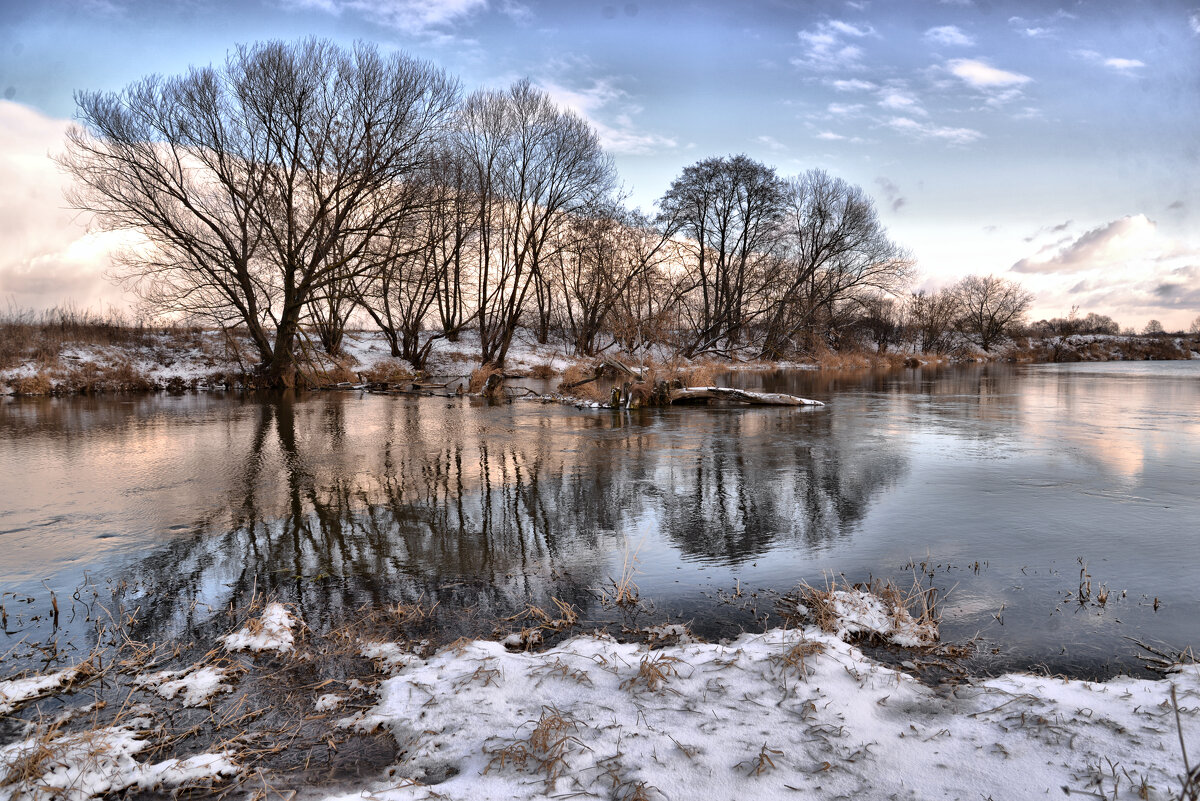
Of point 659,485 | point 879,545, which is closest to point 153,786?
point 879,545

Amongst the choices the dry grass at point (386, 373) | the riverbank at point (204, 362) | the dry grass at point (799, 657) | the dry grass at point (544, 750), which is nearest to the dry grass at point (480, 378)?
the riverbank at point (204, 362)

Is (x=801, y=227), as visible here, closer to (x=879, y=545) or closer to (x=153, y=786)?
(x=879, y=545)

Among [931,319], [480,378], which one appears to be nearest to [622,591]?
[480,378]

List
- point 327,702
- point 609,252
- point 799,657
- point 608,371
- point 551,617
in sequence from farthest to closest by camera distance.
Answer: point 609,252 → point 608,371 → point 551,617 → point 799,657 → point 327,702

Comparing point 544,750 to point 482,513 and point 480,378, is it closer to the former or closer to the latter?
point 482,513

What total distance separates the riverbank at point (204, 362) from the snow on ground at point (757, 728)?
15.0m

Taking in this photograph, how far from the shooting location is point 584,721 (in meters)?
2.96

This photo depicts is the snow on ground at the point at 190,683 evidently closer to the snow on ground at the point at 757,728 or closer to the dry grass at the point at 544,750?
the snow on ground at the point at 757,728

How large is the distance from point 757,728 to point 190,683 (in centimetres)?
287

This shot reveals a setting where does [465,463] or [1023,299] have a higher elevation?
[1023,299]

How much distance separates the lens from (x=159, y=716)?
10.4ft

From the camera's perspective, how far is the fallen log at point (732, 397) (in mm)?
17188

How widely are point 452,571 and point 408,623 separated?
3.20 feet

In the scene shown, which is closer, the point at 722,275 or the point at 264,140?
the point at 264,140
